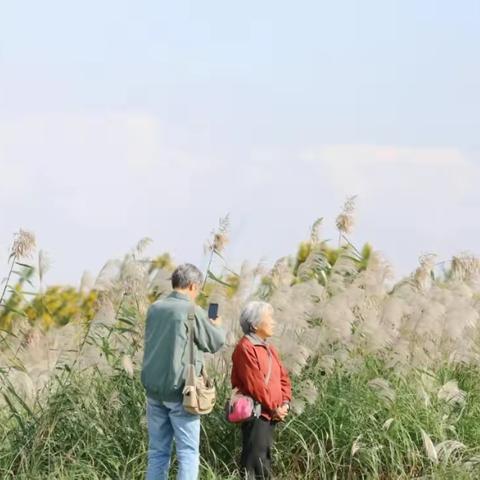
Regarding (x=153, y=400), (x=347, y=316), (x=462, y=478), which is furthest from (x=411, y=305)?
(x=153, y=400)

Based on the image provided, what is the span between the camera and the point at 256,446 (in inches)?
337

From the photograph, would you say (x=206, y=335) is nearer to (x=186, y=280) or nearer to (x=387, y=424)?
(x=186, y=280)

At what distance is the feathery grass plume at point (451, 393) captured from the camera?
933cm

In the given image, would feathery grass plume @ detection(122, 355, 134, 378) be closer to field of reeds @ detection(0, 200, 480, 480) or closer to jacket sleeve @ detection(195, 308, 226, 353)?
field of reeds @ detection(0, 200, 480, 480)

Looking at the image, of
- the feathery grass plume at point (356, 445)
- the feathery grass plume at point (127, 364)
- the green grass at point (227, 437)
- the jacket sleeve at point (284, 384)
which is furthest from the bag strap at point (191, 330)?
the feathery grass plume at point (356, 445)

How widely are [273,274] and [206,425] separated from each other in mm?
1742

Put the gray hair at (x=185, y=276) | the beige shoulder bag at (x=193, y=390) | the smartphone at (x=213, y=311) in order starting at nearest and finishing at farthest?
the beige shoulder bag at (x=193, y=390), the gray hair at (x=185, y=276), the smartphone at (x=213, y=311)

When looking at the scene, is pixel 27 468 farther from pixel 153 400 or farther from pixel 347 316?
pixel 347 316

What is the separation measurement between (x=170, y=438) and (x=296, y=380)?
134 centimetres

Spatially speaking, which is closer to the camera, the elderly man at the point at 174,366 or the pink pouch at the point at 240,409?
the elderly man at the point at 174,366

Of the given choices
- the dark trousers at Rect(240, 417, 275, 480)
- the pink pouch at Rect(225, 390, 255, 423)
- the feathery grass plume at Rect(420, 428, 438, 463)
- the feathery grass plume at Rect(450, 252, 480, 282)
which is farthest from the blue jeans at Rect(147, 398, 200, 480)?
the feathery grass plume at Rect(450, 252, 480, 282)

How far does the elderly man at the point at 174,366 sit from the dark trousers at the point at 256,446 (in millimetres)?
445

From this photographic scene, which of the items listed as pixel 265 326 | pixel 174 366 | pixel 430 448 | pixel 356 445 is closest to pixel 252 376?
pixel 265 326

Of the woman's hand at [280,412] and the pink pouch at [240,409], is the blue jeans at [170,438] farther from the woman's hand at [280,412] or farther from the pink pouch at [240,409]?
the woman's hand at [280,412]
